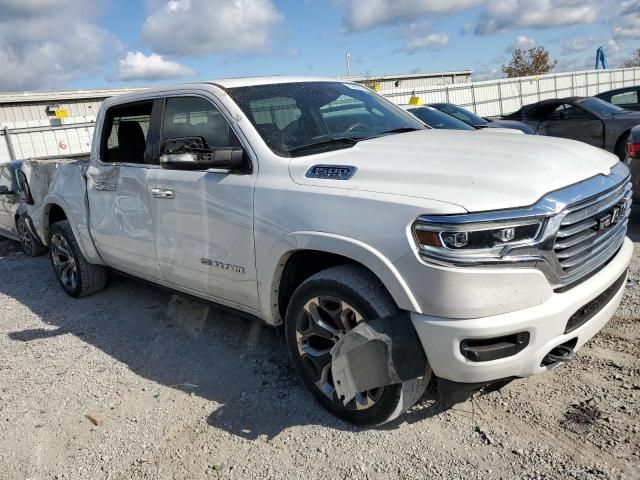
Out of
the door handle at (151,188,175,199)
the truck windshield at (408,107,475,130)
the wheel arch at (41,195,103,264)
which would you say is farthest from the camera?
the truck windshield at (408,107,475,130)

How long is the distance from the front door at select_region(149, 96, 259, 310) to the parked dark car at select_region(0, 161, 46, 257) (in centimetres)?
416

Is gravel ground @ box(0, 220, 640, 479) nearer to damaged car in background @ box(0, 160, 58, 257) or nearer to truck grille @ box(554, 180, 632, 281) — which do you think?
truck grille @ box(554, 180, 632, 281)

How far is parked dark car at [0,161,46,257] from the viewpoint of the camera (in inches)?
284

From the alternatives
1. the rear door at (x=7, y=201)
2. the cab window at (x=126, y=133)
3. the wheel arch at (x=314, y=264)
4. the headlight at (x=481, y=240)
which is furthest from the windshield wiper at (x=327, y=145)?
the rear door at (x=7, y=201)

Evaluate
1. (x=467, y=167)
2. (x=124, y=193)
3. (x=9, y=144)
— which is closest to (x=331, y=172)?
(x=467, y=167)

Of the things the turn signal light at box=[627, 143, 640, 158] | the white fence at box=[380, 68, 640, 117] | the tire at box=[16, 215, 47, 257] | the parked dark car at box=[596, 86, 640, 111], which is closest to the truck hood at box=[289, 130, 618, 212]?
the turn signal light at box=[627, 143, 640, 158]

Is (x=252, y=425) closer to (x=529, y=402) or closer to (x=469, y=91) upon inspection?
(x=529, y=402)

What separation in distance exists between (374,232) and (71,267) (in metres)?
4.06

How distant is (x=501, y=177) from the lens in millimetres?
2469

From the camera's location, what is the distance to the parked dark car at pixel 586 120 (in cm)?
923

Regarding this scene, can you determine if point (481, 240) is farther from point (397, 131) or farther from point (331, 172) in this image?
point (397, 131)

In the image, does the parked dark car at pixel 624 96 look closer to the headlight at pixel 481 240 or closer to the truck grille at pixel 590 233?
the truck grille at pixel 590 233

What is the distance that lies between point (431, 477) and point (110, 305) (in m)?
3.75

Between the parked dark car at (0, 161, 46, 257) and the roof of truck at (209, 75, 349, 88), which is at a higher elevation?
the roof of truck at (209, 75, 349, 88)
